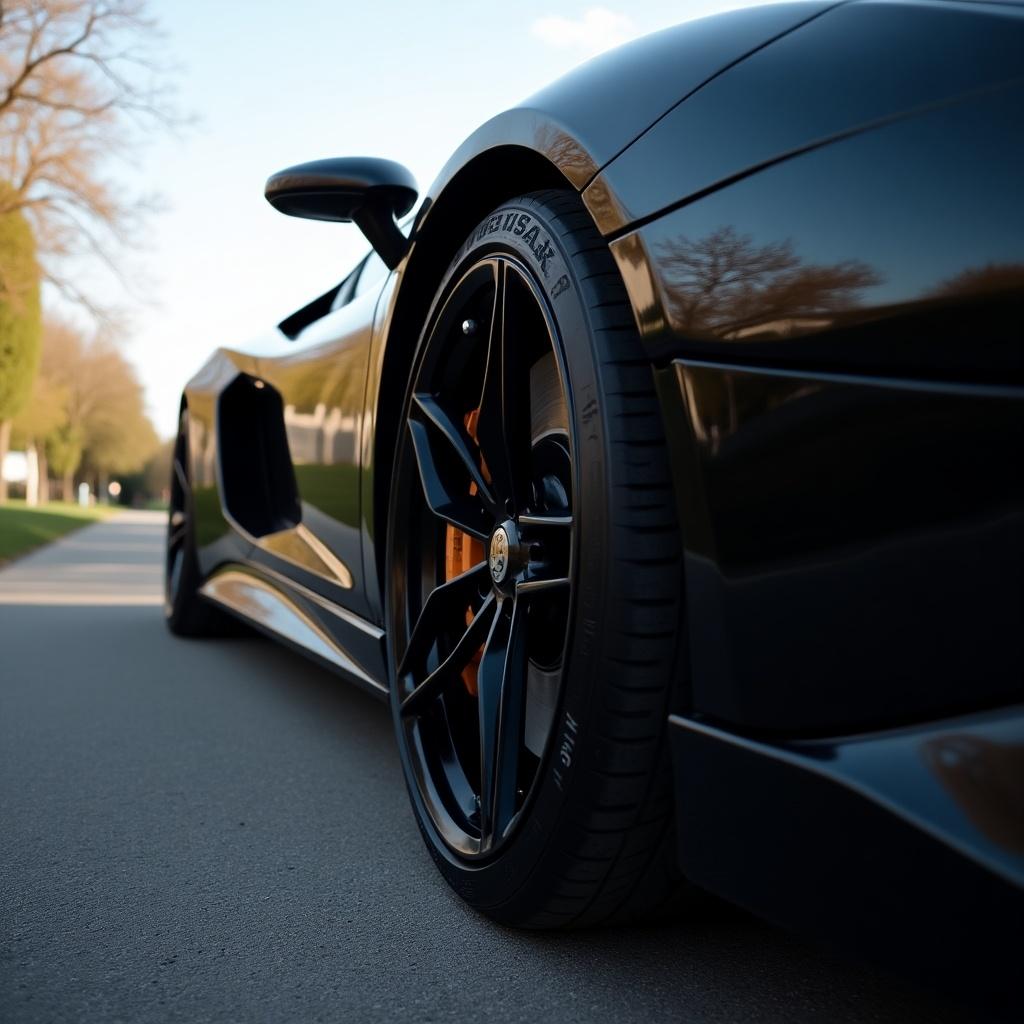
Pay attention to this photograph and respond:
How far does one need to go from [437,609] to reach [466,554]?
136 mm

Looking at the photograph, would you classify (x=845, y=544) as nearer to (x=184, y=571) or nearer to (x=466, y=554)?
(x=466, y=554)

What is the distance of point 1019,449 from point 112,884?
1423 millimetres

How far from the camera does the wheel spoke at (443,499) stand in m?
1.74

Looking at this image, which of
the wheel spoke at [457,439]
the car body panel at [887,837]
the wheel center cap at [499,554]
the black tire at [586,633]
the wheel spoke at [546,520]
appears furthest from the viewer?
the wheel spoke at [457,439]

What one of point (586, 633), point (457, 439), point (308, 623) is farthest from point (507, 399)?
point (308, 623)

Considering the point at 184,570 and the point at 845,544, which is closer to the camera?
the point at 845,544

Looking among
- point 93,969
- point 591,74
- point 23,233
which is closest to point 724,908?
point 93,969

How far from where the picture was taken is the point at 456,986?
135 cm

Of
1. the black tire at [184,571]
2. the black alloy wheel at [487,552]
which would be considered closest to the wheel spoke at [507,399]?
the black alloy wheel at [487,552]

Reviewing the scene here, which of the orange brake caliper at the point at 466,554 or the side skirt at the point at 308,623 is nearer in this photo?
the orange brake caliper at the point at 466,554

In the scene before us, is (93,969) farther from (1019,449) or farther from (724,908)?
(1019,449)

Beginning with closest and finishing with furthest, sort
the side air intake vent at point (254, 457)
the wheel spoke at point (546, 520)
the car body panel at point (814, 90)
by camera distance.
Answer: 1. the car body panel at point (814, 90)
2. the wheel spoke at point (546, 520)
3. the side air intake vent at point (254, 457)

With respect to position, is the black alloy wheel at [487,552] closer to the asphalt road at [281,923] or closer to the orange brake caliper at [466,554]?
the orange brake caliper at [466,554]

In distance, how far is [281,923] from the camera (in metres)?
1.54
